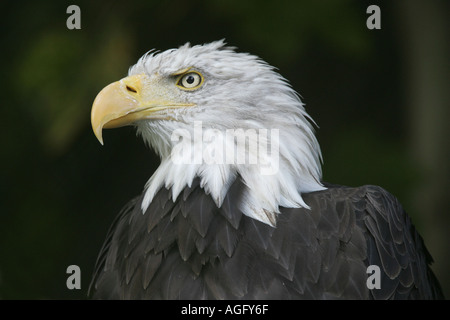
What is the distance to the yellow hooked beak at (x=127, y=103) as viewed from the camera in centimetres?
321

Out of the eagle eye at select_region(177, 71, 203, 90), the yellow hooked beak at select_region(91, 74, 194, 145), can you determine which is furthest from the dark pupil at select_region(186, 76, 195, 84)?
the yellow hooked beak at select_region(91, 74, 194, 145)

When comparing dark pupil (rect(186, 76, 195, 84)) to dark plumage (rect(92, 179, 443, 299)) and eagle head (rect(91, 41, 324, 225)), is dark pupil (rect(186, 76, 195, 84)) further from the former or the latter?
dark plumage (rect(92, 179, 443, 299))

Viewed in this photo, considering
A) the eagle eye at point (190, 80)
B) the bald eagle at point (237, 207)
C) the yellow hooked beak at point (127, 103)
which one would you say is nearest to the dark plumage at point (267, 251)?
the bald eagle at point (237, 207)

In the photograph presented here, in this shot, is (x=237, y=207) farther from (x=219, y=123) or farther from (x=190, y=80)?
(x=190, y=80)

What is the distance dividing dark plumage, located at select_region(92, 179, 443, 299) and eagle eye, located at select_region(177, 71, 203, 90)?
0.54 meters

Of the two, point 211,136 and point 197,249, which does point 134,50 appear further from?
point 197,249

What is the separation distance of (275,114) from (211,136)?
353 millimetres

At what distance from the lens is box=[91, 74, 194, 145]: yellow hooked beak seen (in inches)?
126

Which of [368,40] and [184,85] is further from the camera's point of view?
[368,40]

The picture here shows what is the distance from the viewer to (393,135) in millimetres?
6152

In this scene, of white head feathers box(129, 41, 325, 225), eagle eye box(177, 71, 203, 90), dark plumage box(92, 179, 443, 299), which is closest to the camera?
dark plumage box(92, 179, 443, 299)

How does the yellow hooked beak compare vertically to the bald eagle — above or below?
above

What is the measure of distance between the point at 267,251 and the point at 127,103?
102 centimetres

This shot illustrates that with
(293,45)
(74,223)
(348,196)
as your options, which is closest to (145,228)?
(348,196)
